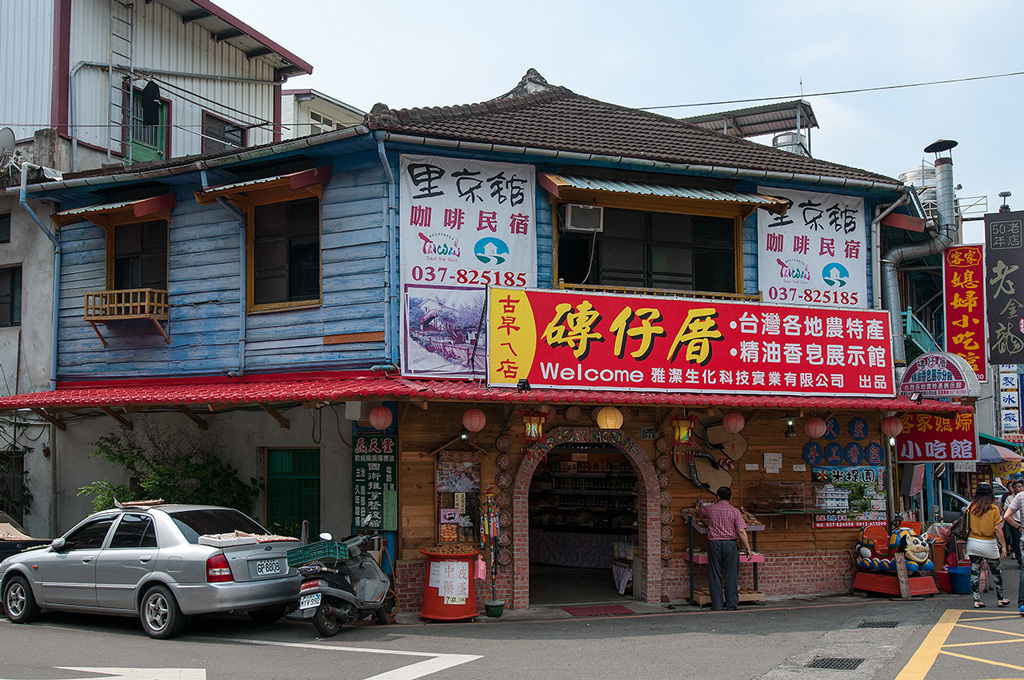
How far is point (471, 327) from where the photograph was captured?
12328mm

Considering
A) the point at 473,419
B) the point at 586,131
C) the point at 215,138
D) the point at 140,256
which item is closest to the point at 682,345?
the point at 473,419

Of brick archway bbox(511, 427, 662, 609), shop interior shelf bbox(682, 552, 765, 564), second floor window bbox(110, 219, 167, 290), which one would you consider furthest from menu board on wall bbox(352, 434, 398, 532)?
second floor window bbox(110, 219, 167, 290)

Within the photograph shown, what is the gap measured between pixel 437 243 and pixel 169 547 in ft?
17.4

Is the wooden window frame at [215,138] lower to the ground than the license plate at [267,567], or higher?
higher

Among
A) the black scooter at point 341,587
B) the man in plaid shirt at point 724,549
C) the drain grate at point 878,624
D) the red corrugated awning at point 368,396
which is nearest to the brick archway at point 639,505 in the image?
the man in plaid shirt at point 724,549

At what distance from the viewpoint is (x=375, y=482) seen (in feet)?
40.0

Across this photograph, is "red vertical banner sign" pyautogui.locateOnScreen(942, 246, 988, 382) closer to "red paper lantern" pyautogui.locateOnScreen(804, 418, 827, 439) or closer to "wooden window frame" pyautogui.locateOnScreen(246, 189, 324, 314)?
"red paper lantern" pyautogui.locateOnScreen(804, 418, 827, 439)

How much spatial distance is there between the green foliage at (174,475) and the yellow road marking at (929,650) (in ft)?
30.2

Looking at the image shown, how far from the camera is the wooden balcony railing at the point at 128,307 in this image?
13.6m

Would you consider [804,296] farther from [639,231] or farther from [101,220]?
[101,220]

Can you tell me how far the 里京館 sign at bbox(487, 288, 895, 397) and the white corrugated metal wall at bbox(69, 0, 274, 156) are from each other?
9810mm

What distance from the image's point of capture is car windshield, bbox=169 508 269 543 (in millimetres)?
10469

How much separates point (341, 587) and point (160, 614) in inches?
82.5

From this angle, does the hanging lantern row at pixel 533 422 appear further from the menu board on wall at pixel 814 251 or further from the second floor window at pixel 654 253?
the menu board on wall at pixel 814 251
